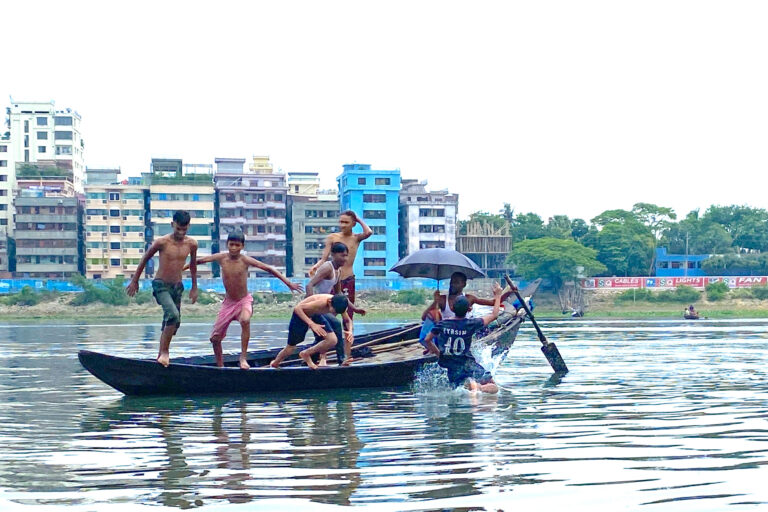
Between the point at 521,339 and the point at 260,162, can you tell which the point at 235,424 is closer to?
the point at 521,339

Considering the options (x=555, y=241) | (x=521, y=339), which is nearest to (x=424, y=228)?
(x=555, y=241)

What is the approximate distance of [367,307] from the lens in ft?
253

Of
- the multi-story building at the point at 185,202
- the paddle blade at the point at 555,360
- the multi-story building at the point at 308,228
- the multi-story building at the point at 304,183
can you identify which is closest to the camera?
the paddle blade at the point at 555,360

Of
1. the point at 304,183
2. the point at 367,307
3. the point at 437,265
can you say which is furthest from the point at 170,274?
the point at 304,183

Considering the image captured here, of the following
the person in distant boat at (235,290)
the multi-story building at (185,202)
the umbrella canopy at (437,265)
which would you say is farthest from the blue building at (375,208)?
the person in distant boat at (235,290)

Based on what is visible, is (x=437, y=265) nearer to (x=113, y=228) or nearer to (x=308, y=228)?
(x=308, y=228)

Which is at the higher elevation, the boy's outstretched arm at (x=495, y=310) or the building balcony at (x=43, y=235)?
the building balcony at (x=43, y=235)

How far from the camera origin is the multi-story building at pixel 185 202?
81.0 meters

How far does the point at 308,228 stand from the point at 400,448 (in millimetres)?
74360

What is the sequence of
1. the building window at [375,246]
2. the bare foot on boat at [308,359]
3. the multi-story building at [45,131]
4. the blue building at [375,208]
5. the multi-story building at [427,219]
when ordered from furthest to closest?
the multi-story building at [45,131]
the multi-story building at [427,219]
the building window at [375,246]
the blue building at [375,208]
the bare foot on boat at [308,359]

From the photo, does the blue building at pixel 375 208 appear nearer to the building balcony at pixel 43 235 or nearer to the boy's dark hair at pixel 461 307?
the building balcony at pixel 43 235

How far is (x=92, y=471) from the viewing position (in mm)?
8273

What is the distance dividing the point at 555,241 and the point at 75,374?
65129 mm

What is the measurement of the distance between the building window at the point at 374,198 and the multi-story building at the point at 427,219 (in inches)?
106
